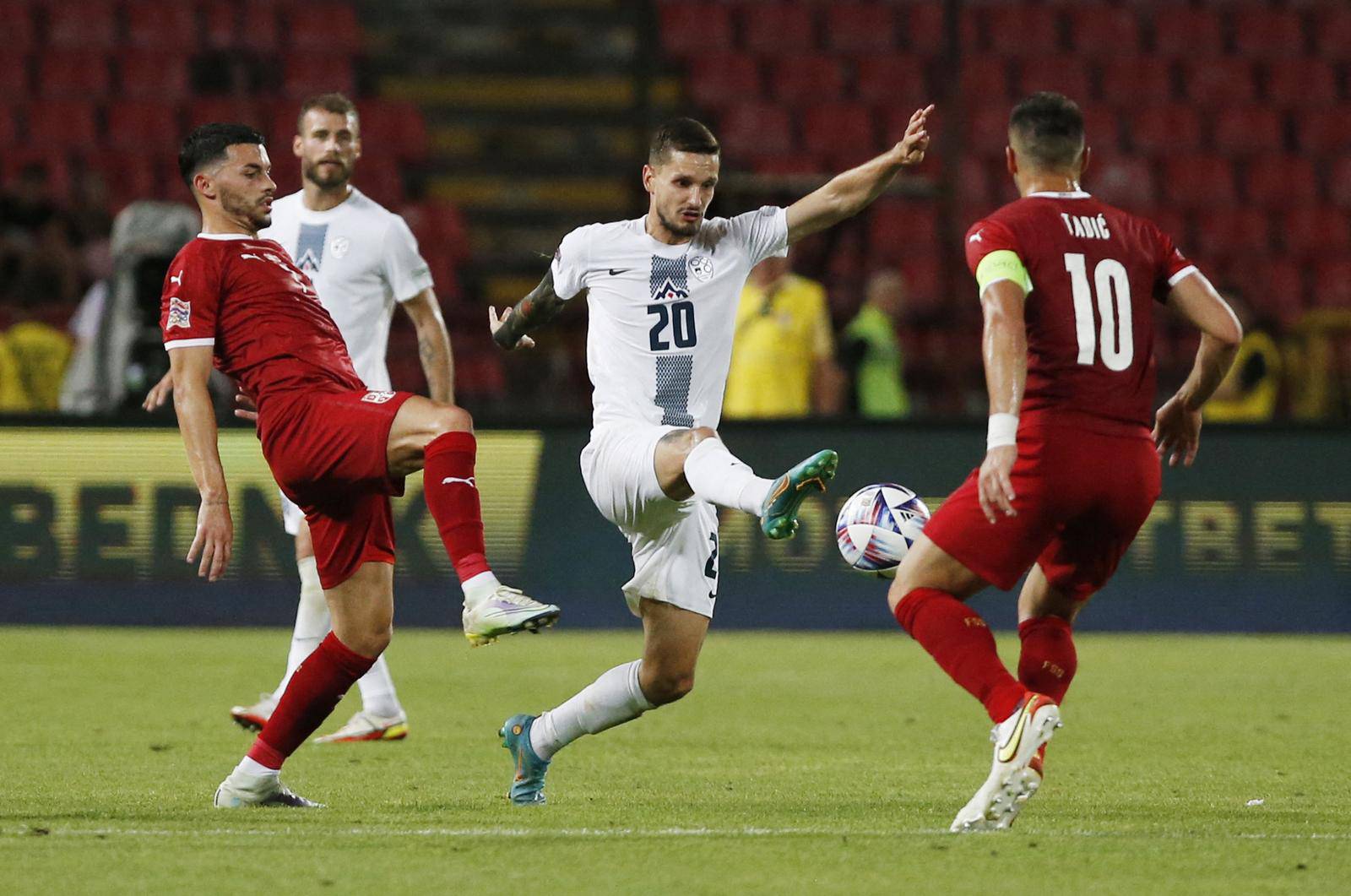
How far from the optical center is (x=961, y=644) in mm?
5082

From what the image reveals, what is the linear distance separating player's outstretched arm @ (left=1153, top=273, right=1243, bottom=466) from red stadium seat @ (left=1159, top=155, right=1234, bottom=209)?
471 inches

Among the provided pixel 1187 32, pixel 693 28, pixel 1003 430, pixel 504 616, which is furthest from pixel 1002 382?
pixel 1187 32

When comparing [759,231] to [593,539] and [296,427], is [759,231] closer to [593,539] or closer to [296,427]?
[296,427]

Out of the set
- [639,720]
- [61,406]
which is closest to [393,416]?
[639,720]

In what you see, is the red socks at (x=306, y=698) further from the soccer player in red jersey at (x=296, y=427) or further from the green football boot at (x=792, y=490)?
the green football boot at (x=792, y=490)

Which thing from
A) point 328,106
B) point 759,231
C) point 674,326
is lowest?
point 674,326

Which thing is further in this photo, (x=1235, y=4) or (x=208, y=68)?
(x=1235, y=4)

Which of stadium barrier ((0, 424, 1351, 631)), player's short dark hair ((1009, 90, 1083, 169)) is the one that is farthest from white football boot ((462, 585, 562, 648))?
stadium barrier ((0, 424, 1351, 631))

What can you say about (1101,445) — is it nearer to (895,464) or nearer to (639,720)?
(639,720)

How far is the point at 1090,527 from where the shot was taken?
524cm

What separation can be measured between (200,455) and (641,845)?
1654 millimetres

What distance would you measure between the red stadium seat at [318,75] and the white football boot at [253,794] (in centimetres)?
1225

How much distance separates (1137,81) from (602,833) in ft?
46.8

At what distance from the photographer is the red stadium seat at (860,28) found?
1792cm
